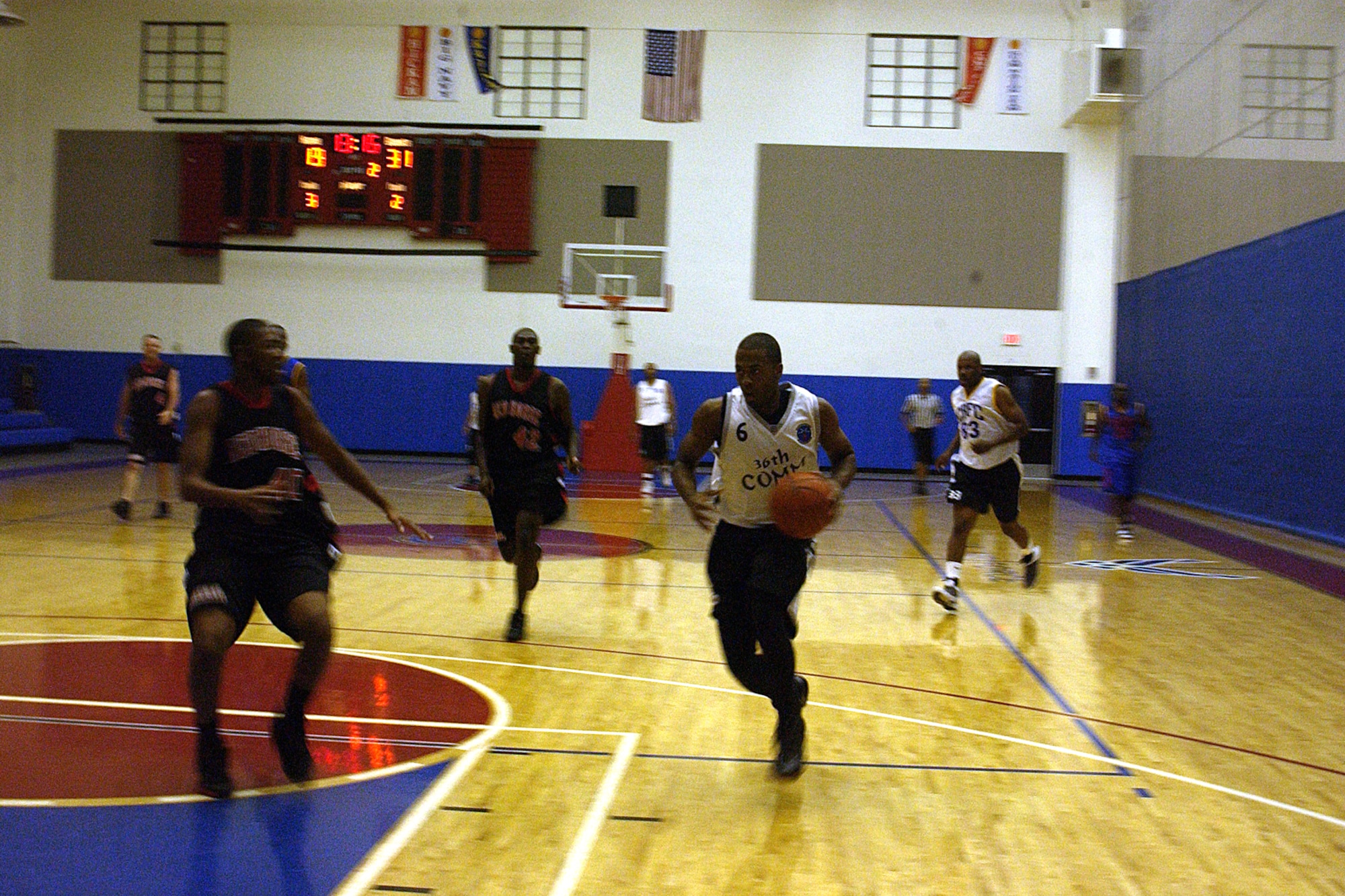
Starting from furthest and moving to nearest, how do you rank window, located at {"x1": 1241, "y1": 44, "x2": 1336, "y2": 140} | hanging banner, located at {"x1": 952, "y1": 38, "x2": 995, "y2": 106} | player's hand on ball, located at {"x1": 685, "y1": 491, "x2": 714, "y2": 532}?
hanging banner, located at {"x1": 952, "y1": 38, "x2": 995, "y2": 106}, window, located at {"x1": 1241, "y1": 44, "x2": 1336, "y2": 140}, player's hand on ball, located at {"x1": 685, "y1": 491, "x2": 714, "y2": 532}

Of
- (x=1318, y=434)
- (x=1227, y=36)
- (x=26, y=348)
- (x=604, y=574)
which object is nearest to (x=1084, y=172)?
(x=1227, y=36)

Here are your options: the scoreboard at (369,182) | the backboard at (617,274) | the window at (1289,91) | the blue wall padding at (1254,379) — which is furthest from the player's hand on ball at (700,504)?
the scoreboard at (369,182)

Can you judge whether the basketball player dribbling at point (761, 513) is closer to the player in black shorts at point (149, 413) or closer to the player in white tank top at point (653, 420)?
the player in black shorts at point (149, 413)

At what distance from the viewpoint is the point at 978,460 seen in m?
8.70

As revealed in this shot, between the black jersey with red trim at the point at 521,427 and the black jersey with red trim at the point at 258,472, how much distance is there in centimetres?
268

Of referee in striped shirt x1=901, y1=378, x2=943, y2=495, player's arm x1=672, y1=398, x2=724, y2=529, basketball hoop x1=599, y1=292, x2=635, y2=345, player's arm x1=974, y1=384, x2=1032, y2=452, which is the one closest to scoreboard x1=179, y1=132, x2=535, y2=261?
basketball hoop x1=599, y1=292, x2=635, y2=345

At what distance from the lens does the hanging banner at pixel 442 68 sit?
867 inches

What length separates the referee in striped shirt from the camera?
61.0 feet

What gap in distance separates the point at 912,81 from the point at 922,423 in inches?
272

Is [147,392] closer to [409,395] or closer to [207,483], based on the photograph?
[207,483]

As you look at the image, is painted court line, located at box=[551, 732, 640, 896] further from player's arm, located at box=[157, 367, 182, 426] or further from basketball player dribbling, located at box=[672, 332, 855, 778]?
player's arm, located at box=[157, 367, 182, 426]

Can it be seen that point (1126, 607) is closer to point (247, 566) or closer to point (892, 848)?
point (892, 848)

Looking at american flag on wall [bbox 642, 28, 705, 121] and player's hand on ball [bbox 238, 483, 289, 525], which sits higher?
american flag on wall [bbox 642, 28, 705, 121]

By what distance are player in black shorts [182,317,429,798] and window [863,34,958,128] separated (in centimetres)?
1900
